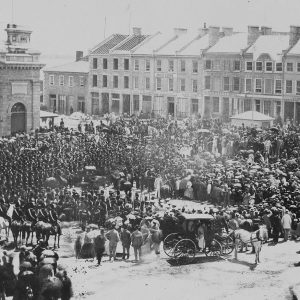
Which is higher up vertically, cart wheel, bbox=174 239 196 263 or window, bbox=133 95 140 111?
window, bbox=133 95 140 111

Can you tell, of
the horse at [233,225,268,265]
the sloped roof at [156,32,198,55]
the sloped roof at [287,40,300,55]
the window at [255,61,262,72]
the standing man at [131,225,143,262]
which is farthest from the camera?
the sloped roof at [156,32,198,55]

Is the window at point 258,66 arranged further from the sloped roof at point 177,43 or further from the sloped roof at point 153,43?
the sloped roof at point 153,43

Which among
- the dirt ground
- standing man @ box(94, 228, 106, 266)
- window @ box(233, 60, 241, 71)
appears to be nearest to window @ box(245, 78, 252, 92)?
window @ box(233, 60, 241, 71)

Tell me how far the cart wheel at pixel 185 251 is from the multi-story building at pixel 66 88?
190ft

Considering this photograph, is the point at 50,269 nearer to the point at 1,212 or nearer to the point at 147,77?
the point at 1,212

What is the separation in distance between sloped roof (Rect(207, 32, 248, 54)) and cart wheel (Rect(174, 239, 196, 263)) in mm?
46823

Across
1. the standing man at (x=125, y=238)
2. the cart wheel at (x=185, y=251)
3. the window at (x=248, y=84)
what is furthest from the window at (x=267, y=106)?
the cart wheel at (x=185, y=251)

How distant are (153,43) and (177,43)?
311cm

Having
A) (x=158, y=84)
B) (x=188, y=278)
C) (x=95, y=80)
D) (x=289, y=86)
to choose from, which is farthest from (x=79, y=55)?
(x=188, y=278)

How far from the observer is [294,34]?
61.2 meters

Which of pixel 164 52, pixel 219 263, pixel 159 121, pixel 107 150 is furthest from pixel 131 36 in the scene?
pixel 219 263

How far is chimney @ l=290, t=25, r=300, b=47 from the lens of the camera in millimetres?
60900

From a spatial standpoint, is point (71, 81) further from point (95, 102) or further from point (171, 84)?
point (171, 84)

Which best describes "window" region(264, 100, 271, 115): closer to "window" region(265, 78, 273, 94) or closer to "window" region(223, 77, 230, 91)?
"window" region(265, 78, 273, 94)
